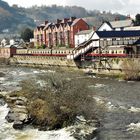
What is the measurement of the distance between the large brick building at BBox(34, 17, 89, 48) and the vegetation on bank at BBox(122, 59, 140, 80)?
147ft

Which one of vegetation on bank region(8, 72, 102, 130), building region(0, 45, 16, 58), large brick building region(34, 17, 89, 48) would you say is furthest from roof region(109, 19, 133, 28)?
vegetation on bank region(8, 72, 102, 130)

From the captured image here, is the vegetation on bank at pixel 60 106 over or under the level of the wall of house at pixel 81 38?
under

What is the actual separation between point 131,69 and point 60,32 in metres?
56.4

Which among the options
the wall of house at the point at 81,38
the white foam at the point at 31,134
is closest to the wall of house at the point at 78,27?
the wall of house at the point at 81,38

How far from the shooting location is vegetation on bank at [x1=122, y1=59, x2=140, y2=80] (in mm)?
56000

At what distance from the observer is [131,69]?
5697 cm

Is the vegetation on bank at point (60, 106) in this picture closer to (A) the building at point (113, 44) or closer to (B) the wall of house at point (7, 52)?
(A) the building at point (113, 44)

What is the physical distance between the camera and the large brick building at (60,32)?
106m

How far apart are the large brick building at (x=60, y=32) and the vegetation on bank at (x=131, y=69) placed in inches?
1770

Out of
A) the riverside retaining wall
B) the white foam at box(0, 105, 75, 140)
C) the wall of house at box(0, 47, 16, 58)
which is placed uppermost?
the wall of house at box(0, 47, 16, 58)

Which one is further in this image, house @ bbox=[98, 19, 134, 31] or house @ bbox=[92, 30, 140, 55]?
house @ bbox=[98, 19, 134, 31]

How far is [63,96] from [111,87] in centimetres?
2121

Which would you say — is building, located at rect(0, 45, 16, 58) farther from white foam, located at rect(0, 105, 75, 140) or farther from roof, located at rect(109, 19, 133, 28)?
white foam, located at rect(0, 105, 75, 140)

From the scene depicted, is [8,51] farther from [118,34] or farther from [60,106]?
[60,106]
